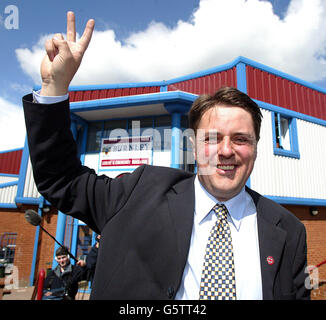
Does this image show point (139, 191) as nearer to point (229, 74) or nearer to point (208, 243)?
point (208, 243)

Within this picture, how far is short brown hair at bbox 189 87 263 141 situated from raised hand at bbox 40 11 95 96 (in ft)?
2.57

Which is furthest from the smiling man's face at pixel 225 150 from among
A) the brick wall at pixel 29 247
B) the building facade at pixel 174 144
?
the brick wall at pixel 29 247

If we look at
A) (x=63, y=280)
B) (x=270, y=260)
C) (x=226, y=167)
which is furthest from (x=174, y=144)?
(x=270, y=260)

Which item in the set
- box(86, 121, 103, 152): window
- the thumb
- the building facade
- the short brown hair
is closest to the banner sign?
the building facade

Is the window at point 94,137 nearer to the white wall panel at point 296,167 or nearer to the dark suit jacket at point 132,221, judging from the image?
the white wall panel at point 296,167

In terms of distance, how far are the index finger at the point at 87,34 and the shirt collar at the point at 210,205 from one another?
3.33 ft

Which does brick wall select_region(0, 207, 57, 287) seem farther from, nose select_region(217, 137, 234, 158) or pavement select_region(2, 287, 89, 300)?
nose select_region(217, 137, 234, 158)

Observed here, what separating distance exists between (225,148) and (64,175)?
0.88 metres

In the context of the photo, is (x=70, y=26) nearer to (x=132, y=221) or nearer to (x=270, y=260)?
(x=132, y=221)

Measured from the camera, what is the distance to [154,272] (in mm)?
1135

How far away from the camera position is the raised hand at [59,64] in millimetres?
1045

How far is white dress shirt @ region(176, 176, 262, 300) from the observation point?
1220mm

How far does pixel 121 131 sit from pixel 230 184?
273 inches
